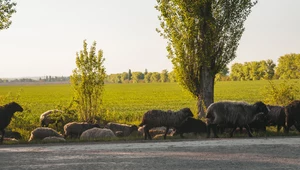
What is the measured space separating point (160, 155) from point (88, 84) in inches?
467

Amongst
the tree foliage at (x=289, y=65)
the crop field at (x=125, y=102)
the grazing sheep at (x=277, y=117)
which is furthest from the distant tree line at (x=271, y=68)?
the grazing sheep at (x=277, y=117)

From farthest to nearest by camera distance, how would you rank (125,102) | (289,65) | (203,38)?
(289,65), (125,102), (203,38)

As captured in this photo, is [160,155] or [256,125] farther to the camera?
[256,125]

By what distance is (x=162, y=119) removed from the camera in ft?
54.0

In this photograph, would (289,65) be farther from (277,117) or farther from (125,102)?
(277,117)

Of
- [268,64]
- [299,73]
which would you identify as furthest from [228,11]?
[268,64]

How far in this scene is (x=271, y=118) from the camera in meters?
18.2

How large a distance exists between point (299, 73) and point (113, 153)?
164 metres

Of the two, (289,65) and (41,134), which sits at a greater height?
(289,65)

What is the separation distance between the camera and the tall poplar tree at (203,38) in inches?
938

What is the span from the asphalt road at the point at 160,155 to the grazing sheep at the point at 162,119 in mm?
1624

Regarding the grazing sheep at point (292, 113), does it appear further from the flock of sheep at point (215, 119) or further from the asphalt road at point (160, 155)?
the asphalt road at point (160, 155)

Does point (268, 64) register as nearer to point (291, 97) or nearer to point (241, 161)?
point (291, 97)

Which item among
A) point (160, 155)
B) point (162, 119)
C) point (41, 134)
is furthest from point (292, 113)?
point (41, 134)
